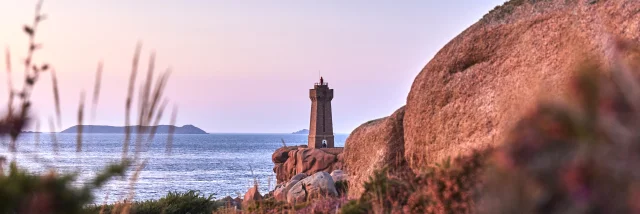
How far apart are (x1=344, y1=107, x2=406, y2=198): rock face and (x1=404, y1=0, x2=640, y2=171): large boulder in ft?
1.48

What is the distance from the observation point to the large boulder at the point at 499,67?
23.1 feet

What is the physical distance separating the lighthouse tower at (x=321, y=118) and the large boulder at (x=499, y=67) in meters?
67.6

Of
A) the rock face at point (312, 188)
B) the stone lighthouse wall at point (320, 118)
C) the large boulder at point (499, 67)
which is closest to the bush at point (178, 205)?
the rock face at point (312, 188)

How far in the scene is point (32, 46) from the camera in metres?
3.92

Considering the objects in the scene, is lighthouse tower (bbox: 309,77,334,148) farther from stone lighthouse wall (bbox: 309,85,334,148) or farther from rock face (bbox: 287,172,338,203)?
rock face (bbox: 287,172,338,203)

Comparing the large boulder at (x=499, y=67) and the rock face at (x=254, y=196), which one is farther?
the rock face at (x=254, y=196)

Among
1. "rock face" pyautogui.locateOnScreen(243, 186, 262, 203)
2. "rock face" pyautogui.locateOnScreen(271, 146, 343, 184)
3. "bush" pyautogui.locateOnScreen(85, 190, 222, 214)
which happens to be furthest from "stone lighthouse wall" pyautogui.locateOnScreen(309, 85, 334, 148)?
"bush" pyautogui.locateOnScreen(85, 190, 222, 214)

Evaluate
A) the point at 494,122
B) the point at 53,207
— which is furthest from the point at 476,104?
the point at 53,207

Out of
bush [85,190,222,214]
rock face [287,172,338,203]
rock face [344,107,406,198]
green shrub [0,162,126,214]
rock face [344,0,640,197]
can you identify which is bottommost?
bush [85,190,222,214]

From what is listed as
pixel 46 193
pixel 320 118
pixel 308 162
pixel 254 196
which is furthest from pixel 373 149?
pixel 320 118

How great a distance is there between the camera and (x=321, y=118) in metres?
77.8

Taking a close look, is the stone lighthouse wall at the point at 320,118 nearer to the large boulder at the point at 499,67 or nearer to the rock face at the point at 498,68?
the rock face at the point at 498,68

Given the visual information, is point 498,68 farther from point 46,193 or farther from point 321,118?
point 321,118

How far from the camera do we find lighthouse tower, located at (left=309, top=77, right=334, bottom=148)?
252 feet
